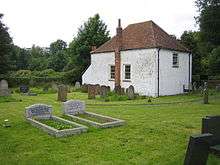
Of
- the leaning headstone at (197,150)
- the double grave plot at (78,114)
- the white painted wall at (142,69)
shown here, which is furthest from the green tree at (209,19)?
the leaning headstone at (197,150)

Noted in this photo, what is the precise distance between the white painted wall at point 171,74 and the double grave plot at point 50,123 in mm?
15535

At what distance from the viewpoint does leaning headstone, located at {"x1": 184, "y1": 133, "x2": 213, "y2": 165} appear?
700 centimetres

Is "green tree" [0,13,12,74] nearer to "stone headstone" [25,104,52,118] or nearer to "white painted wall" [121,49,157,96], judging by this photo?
"white painted wall" [121,49,157,96]

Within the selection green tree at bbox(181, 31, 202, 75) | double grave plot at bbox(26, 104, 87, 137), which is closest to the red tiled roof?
green tree at bbox(181, 31, 202, 75)

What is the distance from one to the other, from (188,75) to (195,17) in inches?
224

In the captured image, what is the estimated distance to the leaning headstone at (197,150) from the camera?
276 inches

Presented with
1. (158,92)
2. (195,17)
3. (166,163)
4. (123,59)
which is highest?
(195,17)

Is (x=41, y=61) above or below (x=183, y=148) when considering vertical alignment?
above

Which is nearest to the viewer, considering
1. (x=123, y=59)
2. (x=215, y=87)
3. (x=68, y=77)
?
(x=123, y=59)

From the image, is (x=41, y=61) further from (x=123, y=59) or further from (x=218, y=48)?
(x=218, y=48)

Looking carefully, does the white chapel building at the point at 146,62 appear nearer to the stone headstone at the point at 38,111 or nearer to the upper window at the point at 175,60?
the upper window at the point at 175,60

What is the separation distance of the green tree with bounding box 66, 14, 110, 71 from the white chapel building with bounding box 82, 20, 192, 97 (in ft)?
34.5

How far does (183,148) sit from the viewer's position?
9797mm

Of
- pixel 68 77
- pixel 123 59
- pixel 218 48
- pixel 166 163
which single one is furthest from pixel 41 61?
pixel 166 163
